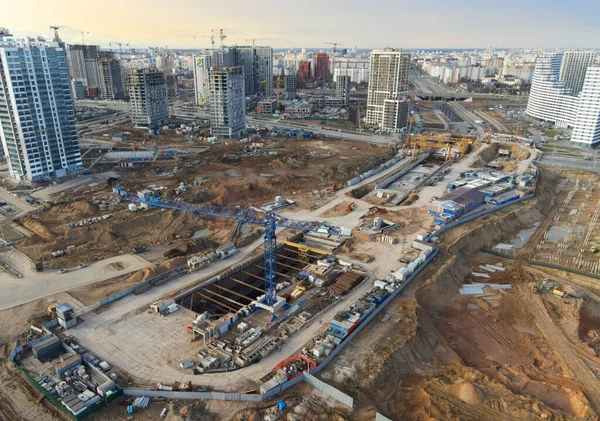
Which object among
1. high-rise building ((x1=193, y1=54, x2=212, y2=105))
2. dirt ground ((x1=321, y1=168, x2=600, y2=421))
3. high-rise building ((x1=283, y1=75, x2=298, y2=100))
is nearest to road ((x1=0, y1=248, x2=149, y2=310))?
dirt ground ((x1=321, y1=168, x2=600, y2=421))

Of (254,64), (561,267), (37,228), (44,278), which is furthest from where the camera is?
(254,64)

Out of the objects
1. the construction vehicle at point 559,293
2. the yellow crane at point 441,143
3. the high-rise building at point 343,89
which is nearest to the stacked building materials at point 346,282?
the construction vehicle at point 559,293

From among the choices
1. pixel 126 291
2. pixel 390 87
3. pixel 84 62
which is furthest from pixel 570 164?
pixel 84 62

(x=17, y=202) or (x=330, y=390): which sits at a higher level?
(x=17, y=202)

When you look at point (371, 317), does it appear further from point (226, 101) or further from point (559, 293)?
point (226, 101)

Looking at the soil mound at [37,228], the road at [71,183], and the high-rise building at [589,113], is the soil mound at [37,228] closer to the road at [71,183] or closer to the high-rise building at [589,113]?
the road at [71,183]

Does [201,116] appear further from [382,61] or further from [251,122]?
[382,61]

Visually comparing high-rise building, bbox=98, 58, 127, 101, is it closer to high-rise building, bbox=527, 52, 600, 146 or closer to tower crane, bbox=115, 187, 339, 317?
tower crane, bbox=115, 187, 339, 317
